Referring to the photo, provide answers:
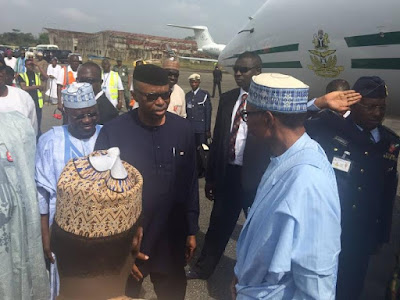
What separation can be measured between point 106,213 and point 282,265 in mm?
677

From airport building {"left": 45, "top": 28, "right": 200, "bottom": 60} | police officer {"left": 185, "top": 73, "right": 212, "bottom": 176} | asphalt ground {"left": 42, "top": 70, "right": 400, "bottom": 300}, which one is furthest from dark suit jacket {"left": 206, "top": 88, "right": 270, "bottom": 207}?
airport building {"left": 45, "top": 28, "right": 200, "bottom": 60}

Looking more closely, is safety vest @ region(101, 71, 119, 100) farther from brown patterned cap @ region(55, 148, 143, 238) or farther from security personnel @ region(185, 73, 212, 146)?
brown patterned cap @ region(55, 148, 143, 238)

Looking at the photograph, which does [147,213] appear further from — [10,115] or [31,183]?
[10,115]

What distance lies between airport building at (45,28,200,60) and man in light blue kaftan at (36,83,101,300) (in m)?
43.1

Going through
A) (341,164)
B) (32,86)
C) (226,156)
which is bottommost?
(226,156)

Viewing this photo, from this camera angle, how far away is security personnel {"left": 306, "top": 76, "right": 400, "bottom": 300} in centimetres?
241

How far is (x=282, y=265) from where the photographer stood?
51.2 inches

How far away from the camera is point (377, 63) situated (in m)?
4.12

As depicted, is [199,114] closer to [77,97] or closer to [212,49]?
[77,97]

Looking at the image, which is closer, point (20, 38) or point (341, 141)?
point (341, 141)

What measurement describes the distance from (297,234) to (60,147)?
5.45 ft

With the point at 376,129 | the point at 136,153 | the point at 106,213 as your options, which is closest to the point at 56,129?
the point at 136,153

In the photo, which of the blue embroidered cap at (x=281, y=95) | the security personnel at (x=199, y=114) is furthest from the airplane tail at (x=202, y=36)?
the blue embroidered cap at (x=281, y=95)

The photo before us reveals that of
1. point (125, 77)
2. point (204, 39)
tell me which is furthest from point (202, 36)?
point (125, 77)
